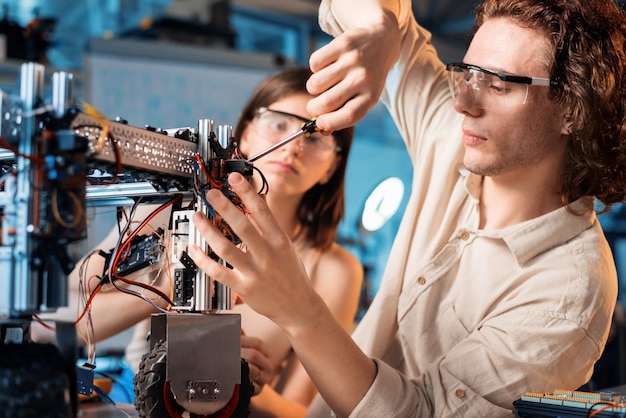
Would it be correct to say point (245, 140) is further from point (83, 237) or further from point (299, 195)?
point (83, 237)

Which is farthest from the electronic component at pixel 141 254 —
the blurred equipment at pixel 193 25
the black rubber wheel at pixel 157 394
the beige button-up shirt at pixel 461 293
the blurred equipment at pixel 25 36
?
the blurred equipment at pixel 193 25

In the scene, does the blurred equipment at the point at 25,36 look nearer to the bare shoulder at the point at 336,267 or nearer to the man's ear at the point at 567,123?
the bare shoulder at the point at 336,267

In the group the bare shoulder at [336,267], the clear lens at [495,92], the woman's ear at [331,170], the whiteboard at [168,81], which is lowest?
the bare shoulder at [336,267]

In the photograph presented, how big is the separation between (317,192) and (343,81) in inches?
44.7

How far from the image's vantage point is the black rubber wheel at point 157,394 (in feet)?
3.59

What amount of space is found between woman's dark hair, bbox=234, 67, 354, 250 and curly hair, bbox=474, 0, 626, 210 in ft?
2.61

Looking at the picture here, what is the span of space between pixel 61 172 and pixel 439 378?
2.59 feet

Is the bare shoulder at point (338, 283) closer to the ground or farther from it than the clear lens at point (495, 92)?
closer to the ground

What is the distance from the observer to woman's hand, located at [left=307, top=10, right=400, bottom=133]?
50.8 inches

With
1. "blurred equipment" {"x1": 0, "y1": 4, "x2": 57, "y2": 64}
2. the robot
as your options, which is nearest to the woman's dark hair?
the robot

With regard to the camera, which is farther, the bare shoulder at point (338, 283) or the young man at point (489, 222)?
the bare shoulder at point (338, 283)

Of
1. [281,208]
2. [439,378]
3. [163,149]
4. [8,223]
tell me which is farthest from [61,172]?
[281,208]

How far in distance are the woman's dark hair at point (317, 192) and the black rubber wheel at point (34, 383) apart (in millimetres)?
1438

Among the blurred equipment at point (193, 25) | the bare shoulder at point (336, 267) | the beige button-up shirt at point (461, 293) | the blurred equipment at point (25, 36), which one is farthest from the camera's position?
the blurred equipment at point (193, 25)
